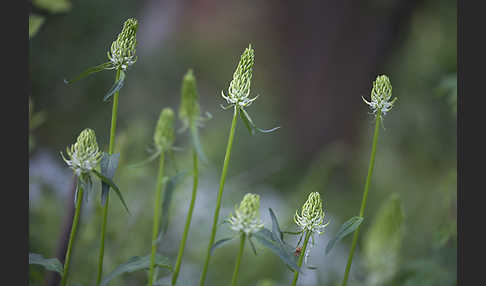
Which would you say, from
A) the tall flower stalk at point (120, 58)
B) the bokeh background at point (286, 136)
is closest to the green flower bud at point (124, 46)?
A: the tall flower stalk at point (120, 58)

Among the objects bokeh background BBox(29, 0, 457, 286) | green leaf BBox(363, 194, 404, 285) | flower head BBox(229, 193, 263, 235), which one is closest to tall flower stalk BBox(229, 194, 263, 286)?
flower head BBox(229, 193, 263, 235)

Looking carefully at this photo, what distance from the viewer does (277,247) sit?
38 centimetres

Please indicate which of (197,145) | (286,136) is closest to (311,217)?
(197,145)

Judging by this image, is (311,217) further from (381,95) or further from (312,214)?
(381,95)

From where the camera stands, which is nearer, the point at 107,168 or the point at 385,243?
the point at 107,168

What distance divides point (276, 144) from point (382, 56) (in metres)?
0.69

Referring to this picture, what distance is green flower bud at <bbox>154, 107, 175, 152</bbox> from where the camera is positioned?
372 mm

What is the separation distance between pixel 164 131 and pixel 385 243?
0.52 meters

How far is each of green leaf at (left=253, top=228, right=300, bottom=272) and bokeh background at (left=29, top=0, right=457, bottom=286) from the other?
0.08 meters

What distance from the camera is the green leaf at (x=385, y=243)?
69 centimetres

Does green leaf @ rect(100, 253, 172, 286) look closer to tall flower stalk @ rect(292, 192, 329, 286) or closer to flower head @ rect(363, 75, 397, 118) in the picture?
tall flower stalk @ rect(292, 192, 329, 286)

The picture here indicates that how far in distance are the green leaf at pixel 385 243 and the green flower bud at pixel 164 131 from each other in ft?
1.34

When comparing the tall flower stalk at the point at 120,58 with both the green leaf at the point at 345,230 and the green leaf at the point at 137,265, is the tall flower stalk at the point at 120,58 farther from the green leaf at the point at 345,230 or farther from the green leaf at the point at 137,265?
the green leaf at the point at 345,230

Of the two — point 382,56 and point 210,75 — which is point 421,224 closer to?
point 382,56
